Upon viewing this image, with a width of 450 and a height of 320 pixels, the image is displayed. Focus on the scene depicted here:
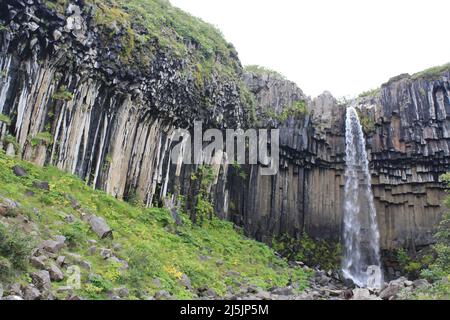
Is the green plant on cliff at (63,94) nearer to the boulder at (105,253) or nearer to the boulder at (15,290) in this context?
the boulder at (105,253)

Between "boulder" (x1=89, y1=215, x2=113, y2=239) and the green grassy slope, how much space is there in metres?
0.19

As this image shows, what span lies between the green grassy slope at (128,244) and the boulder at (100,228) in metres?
0.19

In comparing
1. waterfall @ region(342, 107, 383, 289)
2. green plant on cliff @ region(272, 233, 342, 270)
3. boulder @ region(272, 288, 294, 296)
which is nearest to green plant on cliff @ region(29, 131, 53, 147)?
boulder @ region(272, 288, 294, 296)

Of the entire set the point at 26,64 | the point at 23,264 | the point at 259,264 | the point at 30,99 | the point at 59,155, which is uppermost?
the point at 26,64

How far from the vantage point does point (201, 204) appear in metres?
23.3

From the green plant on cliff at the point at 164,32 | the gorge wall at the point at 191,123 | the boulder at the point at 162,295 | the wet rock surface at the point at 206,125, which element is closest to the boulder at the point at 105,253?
the wet rock surface at the point at 206,125

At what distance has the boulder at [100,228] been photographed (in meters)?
13.1

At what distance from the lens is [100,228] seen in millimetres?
13281

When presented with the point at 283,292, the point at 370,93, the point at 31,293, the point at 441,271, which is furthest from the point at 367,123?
the point at 31,293

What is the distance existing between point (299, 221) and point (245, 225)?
440 cm

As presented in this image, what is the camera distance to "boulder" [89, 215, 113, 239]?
43.0ft

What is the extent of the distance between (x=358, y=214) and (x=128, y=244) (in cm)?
1971
